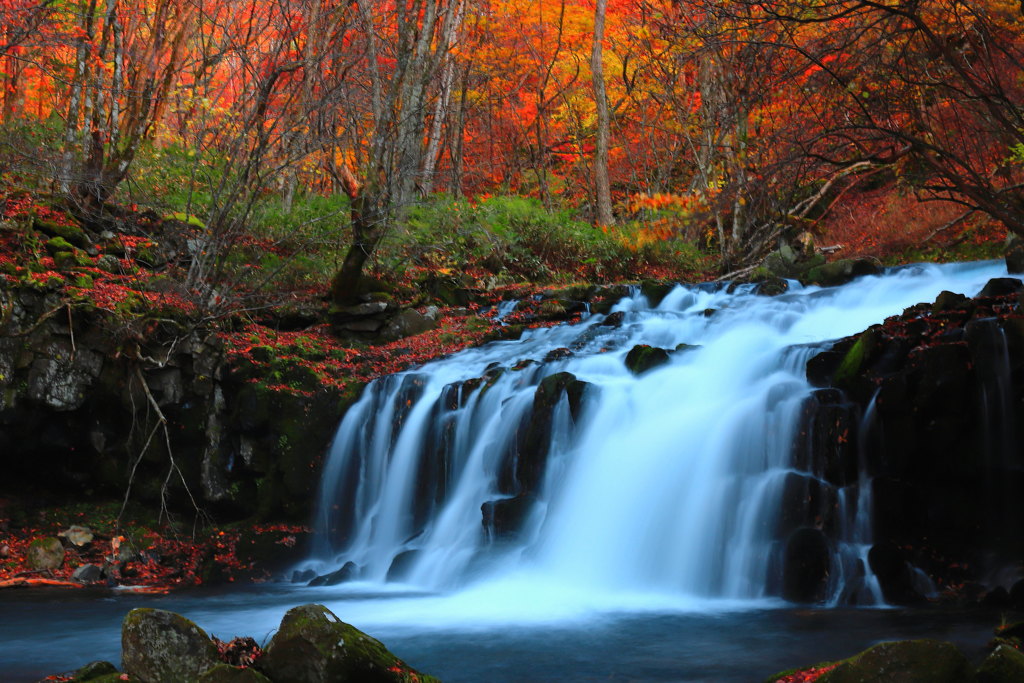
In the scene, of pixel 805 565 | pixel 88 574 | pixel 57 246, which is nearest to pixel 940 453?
pixel 805 565

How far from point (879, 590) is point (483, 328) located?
818 centimetres

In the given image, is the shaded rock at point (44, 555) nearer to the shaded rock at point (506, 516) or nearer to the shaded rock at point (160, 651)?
the shaded rock at point (506, 516)

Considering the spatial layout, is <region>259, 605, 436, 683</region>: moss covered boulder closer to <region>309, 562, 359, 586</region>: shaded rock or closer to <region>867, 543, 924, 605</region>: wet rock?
<region>867, 543, 924, 605</region>: wet rock

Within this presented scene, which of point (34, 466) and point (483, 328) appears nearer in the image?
point (34, 466)

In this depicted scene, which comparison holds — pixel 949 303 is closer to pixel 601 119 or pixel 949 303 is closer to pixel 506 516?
pixel 506 516

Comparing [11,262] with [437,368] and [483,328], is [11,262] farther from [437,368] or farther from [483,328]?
[483,328]

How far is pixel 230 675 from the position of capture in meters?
4.36

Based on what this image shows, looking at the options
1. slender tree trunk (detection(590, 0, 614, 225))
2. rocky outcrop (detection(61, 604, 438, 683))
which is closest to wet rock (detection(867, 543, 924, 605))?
rocky outcrop (detection(61, 604, 438, 683))

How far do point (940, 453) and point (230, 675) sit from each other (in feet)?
21.6

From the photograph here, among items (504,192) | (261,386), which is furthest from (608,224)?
(261,386)

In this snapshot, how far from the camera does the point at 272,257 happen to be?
1474cm

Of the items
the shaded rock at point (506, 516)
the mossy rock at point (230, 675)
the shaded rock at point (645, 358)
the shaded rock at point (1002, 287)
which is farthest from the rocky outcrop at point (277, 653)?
the shaded rock at point (1002, 287)

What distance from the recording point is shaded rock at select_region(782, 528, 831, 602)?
7652 mm

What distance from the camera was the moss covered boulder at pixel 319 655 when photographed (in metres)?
4.59
